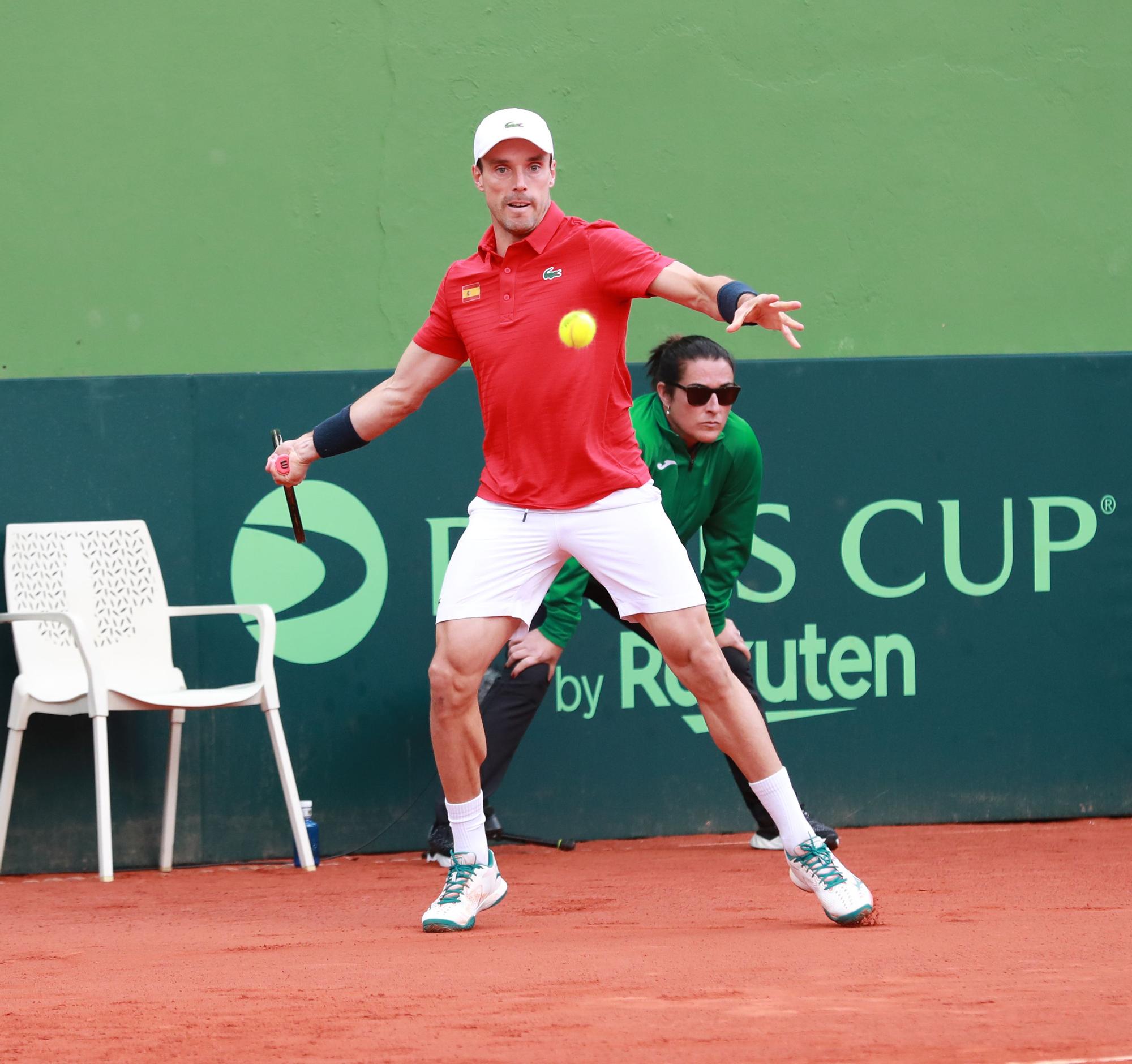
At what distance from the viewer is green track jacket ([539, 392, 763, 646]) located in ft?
18.4

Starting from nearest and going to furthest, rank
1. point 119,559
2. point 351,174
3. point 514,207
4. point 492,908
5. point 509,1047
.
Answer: point 509,1047, point 514,207, point 492,908, point 119,559, point 351,174

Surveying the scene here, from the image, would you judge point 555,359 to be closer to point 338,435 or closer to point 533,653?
point 338,435

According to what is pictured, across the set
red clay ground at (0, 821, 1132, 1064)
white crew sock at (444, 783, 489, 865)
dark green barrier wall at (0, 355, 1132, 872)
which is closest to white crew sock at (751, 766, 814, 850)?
red clay ground at (0, 821, 1132, 1064)

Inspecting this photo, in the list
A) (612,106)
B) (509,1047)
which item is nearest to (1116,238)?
(612,106)

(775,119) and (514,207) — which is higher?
(775,119)

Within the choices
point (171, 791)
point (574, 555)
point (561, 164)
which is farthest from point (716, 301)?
point (171, 791)

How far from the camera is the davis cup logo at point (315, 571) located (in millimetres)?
6148

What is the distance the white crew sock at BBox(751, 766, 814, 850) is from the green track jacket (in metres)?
1.20

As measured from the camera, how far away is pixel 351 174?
252 inches

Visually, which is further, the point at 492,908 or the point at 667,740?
the point at 667,740

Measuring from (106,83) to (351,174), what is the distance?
0.94 metres

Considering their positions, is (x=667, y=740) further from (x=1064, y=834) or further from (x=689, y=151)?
(x=689, y=151)

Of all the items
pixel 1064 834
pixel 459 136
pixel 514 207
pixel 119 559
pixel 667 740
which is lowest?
pixel 1064 834

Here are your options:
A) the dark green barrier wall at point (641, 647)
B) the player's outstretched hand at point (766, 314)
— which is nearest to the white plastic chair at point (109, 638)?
the dark green barrier wall at point (641, 647)
